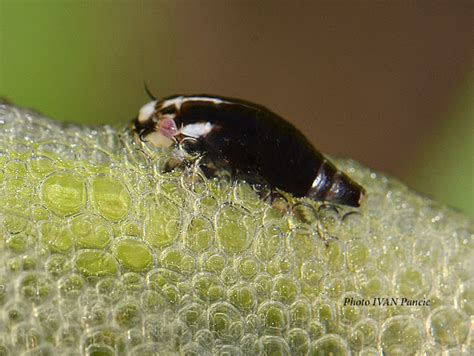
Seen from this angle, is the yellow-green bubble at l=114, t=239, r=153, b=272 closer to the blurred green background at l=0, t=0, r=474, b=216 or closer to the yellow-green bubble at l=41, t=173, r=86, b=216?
the yellow-green bubble at l=41, t=173, r=86, b=216

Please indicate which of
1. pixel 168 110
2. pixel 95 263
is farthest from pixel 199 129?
pixel 95 263

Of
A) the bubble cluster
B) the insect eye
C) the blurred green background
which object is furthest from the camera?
the blurred green background

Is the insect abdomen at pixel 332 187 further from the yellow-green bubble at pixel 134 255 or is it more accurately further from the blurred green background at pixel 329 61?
the blurred green background at pixel 329 61

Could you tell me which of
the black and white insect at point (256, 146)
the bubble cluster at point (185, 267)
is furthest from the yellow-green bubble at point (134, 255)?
the black and white insect at point (256, 146)

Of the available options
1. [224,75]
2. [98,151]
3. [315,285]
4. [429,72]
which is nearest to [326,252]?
[315,285]

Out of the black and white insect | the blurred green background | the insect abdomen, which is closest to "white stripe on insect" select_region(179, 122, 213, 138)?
the black and white insect

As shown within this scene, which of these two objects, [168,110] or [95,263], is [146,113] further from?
[95,263]
